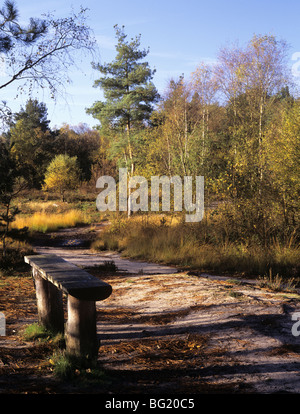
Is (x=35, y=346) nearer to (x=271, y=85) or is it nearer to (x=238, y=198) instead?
(x=238, y=198)

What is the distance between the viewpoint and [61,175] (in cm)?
3275

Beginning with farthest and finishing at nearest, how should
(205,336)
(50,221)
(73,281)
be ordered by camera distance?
(50,221) → (205,336) → (73,281)

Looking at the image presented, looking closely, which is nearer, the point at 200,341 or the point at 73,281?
the point at 73,281

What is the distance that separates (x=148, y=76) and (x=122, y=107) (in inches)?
102

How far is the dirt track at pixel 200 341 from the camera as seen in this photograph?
315 centimetres

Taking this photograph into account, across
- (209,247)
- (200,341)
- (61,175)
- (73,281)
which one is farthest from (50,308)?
(61,175)

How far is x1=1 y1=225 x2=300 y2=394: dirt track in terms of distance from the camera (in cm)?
315

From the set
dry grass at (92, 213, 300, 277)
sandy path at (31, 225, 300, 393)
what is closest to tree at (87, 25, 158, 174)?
dry grass at (92, 213, 300, 277)

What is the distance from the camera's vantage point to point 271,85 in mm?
16469

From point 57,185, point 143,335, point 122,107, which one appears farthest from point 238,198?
point 57,185

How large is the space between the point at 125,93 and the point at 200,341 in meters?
23.1

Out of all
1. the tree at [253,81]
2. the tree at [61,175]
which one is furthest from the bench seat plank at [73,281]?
the tree at [61,175]

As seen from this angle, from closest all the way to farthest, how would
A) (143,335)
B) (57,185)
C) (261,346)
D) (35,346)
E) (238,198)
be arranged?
(261,346) → (35,346) → (143,335) → (238,198) → (57,185)

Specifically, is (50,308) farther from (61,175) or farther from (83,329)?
(61,175)
